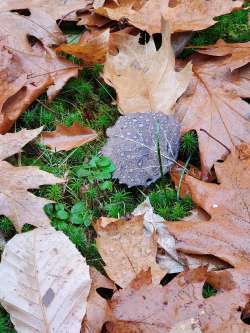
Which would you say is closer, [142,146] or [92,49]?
[142,146]

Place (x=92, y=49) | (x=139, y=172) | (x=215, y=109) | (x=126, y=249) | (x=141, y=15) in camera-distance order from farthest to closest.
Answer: (x=141, y=15) < (x=92, y=49) < (x=215, y=109) < (x=139, y=172) < (x=126, y=249)

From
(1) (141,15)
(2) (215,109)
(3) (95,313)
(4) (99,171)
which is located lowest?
(3) (95,313)

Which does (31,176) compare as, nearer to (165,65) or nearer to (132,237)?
(132,237)

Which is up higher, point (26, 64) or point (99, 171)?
point (26, 64)

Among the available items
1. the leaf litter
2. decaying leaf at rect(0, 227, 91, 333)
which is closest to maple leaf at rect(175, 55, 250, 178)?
the leaf litter

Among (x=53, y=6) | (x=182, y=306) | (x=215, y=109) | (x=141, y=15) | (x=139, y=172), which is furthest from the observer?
(x=53, y=6)

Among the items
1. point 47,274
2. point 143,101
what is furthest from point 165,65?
point 47,274

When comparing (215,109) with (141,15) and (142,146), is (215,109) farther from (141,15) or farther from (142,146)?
(141,15)

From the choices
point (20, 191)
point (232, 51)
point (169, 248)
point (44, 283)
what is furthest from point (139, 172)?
point (232, 51)
